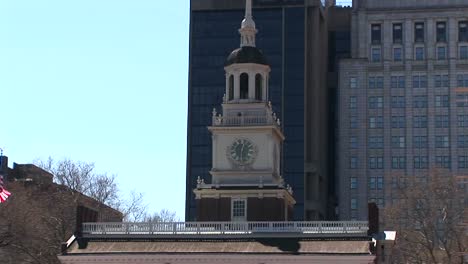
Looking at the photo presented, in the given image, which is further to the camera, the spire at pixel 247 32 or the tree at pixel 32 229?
the tree at pixel 32 229

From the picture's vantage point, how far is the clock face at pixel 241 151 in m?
88.1

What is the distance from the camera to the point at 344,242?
78.2 m

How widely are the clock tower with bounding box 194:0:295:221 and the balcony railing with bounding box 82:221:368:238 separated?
459 centimetres

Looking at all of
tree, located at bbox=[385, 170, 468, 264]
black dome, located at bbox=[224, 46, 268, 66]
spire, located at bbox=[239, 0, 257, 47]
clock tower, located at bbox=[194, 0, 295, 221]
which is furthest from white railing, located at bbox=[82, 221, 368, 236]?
tree, located at bbox=[385, 170, 468, 264]

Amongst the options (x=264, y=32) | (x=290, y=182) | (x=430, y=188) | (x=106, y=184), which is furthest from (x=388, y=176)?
(x=106, y=184)

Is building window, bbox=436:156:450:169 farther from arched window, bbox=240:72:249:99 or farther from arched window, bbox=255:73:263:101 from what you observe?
arched window, bbox=240:72:249:99

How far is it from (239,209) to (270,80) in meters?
106

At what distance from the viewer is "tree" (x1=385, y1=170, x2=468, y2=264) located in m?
114

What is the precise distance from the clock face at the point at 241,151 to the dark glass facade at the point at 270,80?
102 m

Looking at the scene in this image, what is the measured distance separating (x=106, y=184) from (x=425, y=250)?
97.4ft

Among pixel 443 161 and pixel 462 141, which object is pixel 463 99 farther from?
pixel 443 161

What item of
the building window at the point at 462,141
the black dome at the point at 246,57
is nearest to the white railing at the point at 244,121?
the black dome at the point at 246,57

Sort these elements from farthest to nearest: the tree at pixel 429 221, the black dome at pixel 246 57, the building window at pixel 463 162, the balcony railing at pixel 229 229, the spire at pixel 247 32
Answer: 1. the building window at pixel 463 162
2. the tree at pixel 429 221
3. the spire at pixel 247 32
4. the black dome at pixel 246 57
5. the balcony railing at pixel 229 229

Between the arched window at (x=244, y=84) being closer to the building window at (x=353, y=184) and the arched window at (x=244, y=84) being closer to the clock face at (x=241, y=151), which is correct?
the clock face at (x=241, y=151)
